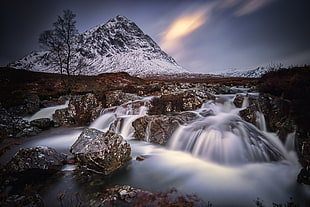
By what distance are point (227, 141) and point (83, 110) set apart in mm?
10255

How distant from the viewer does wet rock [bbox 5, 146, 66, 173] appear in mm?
3961

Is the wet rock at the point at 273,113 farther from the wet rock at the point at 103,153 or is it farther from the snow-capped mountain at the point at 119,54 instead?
the snow-capped mountain at the point at 119,54

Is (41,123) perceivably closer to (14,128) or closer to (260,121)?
(14,128)

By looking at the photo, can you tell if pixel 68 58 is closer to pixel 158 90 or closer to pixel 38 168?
pixel 158 90

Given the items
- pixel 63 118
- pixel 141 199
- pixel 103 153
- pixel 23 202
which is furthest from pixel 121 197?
pixel 63 118

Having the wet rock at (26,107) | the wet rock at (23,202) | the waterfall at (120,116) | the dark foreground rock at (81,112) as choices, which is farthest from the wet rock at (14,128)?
the wet rock at (23,202)

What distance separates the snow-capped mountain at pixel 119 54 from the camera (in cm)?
8744

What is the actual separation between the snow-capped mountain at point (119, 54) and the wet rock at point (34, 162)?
76.7 m

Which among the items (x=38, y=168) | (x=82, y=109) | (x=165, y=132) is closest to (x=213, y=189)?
(x=165, y=132)

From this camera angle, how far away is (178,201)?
337 cm

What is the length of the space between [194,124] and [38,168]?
6206 millimetres

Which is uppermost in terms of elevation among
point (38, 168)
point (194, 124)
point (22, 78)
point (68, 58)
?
point (68, 58)

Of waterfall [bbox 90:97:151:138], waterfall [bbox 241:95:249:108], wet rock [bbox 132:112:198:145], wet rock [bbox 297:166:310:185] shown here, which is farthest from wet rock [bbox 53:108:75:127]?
wet rock [bbox 297:166:310:185]

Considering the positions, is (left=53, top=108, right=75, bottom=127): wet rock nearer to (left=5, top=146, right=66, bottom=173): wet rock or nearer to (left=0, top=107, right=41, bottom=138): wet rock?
(left=0, top=107, right=41, bottom=138): wet rock
